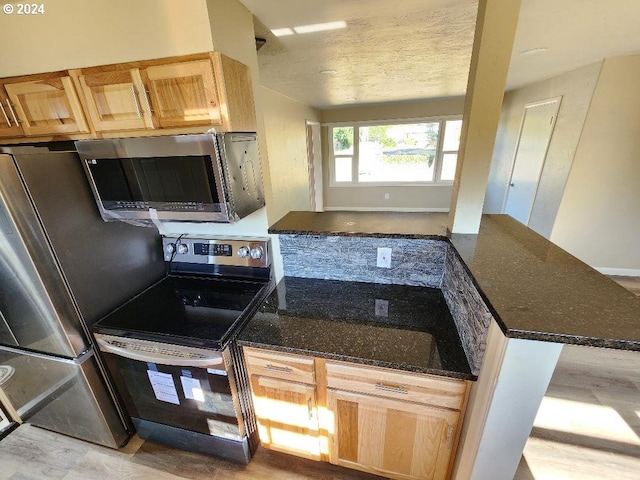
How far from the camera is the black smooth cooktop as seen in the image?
122 cm

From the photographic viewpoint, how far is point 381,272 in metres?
1.54

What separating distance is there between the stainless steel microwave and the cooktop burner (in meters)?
0.42

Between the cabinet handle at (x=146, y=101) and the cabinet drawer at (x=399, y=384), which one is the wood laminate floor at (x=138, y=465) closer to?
the cabinet drawer at (x=399, y=384)

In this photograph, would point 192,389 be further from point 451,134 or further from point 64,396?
point 451,134

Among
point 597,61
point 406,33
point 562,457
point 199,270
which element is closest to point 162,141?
point 199,270

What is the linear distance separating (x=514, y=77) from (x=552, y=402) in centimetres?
337

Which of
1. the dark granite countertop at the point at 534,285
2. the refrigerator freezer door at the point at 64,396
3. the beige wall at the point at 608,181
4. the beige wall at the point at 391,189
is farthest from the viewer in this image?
the beige wall at the point at 391,189

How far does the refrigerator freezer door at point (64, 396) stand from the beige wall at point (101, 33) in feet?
4.64

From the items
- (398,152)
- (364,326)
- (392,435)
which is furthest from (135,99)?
(398,152)

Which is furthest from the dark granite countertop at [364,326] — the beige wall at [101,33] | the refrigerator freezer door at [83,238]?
the beige wall at [101,33]

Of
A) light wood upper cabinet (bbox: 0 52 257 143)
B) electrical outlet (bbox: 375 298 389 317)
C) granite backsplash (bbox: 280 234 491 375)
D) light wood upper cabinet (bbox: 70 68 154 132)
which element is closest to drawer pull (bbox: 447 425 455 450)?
granite backsplash (bbox: 280 234 491 375)

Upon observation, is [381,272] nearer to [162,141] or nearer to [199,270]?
[199,270]

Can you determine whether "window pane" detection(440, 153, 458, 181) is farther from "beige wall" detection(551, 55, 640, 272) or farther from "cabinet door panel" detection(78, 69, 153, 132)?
"cabinet door panel" detection(78, 69, 153, 132)

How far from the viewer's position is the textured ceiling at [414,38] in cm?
131
